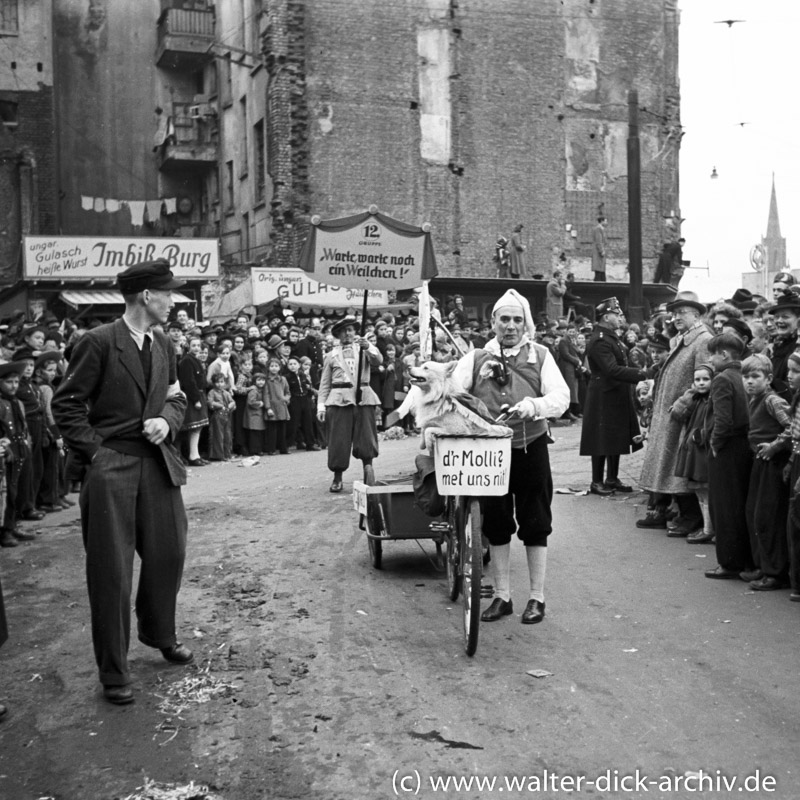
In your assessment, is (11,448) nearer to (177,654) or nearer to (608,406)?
(177,654)

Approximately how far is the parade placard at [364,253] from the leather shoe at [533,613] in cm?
596

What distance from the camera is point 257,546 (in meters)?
10.1

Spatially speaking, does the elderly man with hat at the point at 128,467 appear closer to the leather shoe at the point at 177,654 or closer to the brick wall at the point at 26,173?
the leather shoe at the point at 177,654

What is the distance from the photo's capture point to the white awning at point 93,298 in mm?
29578

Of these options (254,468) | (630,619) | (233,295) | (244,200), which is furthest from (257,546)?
(244,200)

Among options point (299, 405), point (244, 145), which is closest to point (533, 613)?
point (299, 405)

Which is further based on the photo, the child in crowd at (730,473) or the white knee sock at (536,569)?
the child in crowd at (730,473)

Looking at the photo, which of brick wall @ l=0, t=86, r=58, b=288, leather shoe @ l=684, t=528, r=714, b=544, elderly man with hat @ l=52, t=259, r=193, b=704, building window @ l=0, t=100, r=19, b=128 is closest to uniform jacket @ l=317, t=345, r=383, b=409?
leather shoe @ l=684, t=528, r=714, b=544

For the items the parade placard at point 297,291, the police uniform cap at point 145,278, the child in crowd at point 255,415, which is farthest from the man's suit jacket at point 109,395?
the parade placard at point 297,291

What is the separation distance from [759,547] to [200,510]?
6.33m

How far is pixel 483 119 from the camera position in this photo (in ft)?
126

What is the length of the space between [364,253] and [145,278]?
22.0 feet

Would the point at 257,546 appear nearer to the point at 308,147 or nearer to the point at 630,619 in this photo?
the point at 630,619

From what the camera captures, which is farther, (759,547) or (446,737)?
(759,547)
